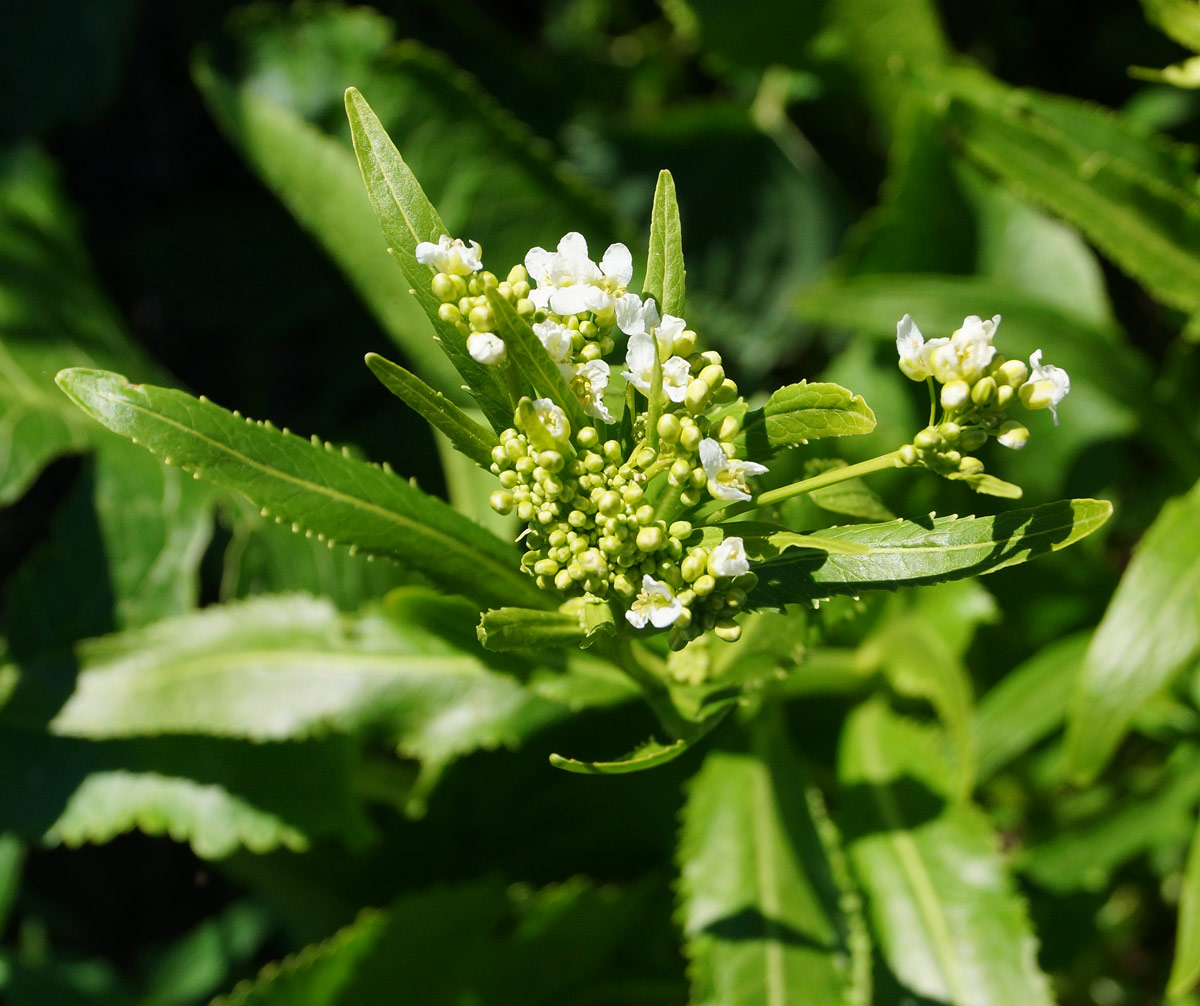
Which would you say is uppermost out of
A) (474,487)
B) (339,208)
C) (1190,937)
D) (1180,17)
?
(339,208)

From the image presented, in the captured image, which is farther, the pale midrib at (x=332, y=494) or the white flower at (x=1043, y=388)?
the pale midrib at (x=332, y=494)

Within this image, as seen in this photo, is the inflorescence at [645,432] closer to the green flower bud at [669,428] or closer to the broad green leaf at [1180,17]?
the green flower bud at [669,428]

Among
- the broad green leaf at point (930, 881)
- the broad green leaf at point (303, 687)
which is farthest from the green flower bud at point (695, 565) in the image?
the broad green leaf at point (930, 881)

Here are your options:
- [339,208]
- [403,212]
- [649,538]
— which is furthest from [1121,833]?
[339,208]

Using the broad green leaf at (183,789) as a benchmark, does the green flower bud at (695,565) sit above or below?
below

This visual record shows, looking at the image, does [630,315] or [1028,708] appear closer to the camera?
[630,315]

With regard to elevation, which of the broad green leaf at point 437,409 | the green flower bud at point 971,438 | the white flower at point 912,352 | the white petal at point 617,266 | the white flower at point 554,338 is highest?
the white petal at point 617,266

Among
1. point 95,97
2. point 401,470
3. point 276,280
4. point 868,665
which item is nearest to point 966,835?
point 868,665

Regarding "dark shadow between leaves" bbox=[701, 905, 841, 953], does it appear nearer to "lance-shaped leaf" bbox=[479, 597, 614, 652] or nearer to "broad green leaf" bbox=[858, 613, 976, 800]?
"broad green leaf" bbox=[858, 613, 976, 800]

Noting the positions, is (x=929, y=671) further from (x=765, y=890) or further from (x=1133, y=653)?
(x=765, y=890)
